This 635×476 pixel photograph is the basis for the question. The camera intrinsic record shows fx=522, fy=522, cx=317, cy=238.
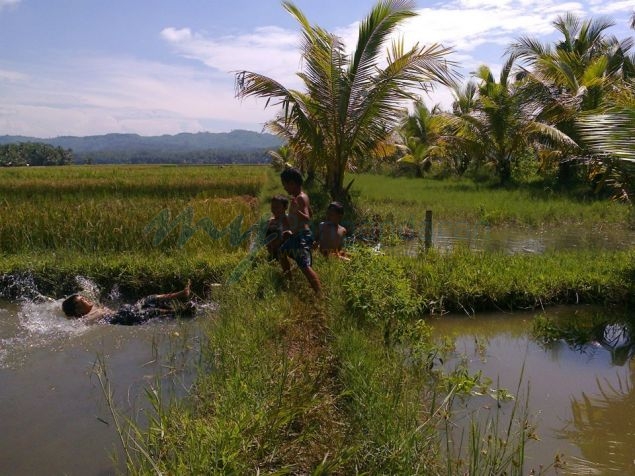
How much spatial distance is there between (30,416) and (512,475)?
3.25m

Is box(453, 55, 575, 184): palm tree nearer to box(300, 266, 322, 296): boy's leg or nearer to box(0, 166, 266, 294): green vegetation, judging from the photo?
box(0, 166, 266, 294): green vegetation

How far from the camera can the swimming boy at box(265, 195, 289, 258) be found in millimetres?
5934

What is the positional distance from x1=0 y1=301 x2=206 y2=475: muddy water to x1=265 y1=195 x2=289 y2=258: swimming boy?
122cm

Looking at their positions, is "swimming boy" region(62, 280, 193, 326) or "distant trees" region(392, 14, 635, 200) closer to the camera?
"swimming boy" region(62, 280, 193, 326)

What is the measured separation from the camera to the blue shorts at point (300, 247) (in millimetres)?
5420

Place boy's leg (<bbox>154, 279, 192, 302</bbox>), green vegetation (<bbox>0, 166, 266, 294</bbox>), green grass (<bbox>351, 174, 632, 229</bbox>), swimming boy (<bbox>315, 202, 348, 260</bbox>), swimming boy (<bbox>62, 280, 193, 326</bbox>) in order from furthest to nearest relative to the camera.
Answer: green grass (<bbox>351, 174, 632, 229</bbox>), green vegetation (<bbox>0, 166, 266, 294</bbox>), swimming boy (<bbox>315, 202, 348, 260</bbox>), boy's leg (<bbox>154, 279, 192, 302</bbox>), swimming boy (<bbox>62, 280, 193, 326</bbox>)

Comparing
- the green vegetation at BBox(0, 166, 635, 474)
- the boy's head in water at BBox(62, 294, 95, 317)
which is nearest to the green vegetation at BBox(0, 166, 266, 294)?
the green vegetation at BBox(0, 166, 635, 474)

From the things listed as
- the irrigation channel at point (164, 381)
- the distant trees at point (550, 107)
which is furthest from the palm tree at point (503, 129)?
the irrigation channel at point (164, 381)

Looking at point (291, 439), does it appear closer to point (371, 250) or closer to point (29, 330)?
point (371, 250)

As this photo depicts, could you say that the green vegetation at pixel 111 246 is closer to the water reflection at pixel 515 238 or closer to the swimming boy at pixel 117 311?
the swimming boy at pixel 117 311

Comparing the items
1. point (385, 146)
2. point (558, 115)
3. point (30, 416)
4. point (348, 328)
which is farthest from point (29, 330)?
point (558, 115)

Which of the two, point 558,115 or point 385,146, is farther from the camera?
point 558,115

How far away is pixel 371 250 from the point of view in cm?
548

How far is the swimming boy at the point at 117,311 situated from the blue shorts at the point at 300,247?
57.0 inches
